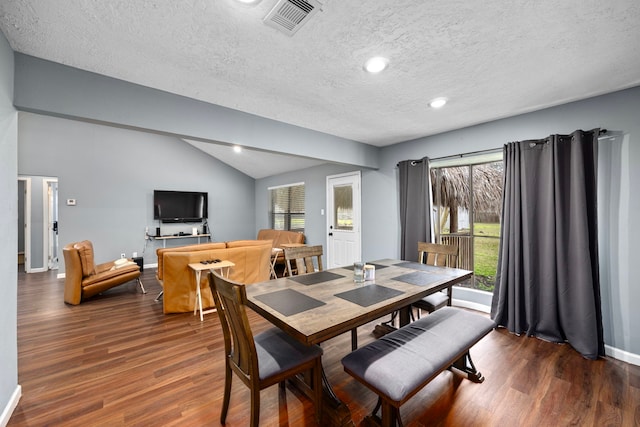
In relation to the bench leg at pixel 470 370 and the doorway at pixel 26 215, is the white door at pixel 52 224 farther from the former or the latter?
the bench leg at pixel 470 370

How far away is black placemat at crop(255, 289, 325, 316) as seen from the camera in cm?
154

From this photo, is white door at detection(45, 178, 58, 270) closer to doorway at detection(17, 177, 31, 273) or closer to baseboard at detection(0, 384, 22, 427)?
doorway at detection(17, 177, 31, 273)

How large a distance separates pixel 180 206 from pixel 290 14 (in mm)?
6275

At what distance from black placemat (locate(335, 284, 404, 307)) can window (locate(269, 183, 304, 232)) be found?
4.64m

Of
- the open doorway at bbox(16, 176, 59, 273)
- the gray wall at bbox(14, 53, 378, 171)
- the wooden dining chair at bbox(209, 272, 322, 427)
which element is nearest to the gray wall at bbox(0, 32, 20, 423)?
the gray wall at bbox(14, 53, 378, 171)

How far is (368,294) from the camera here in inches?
70.9

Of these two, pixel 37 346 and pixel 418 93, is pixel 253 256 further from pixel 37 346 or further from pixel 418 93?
pixel 418 93

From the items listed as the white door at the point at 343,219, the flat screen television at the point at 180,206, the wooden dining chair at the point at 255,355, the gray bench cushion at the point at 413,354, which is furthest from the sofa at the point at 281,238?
the gray bench cushion at the point at 413,354

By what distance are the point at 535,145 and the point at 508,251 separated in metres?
1.16

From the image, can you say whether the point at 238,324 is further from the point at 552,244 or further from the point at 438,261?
the point at 552,244

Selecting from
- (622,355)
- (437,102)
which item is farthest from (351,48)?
(622,355)

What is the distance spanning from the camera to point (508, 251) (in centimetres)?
289

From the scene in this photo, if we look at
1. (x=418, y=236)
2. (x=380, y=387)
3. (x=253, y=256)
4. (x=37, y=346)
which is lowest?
(x=37, y=346)

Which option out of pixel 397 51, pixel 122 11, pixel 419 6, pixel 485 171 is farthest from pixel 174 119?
pixel 485 171
